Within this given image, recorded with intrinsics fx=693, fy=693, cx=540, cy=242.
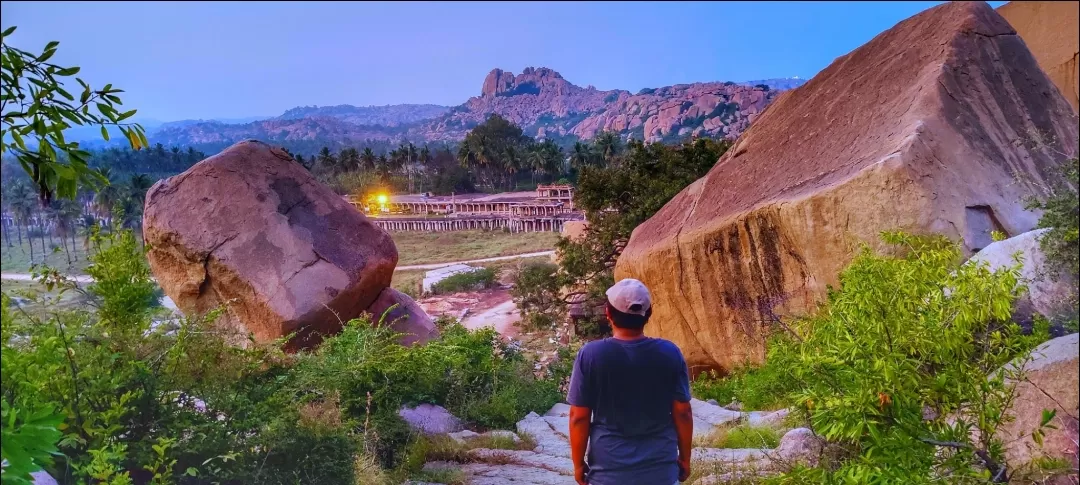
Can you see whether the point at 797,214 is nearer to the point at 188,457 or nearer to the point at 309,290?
the point at 188,457

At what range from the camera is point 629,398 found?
257cm

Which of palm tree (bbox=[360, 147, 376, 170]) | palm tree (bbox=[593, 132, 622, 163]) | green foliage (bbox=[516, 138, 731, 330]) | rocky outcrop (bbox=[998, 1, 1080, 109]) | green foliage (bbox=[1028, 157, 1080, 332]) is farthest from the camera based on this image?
palm tree (bbox=[593, 132, 622, 163])

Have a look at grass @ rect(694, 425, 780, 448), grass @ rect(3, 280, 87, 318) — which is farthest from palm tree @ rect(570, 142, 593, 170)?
grass @ rect(3, 280, 87, 318)

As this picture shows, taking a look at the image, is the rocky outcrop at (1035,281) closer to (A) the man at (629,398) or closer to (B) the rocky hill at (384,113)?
(A) the man at (629,398)

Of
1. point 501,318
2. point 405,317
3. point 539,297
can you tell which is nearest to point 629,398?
point 405,317

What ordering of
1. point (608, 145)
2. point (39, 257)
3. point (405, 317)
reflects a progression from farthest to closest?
point (608, 145) → point (405, 317) → point (39, 257)

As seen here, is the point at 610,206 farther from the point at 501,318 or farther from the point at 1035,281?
the point at 1035,281

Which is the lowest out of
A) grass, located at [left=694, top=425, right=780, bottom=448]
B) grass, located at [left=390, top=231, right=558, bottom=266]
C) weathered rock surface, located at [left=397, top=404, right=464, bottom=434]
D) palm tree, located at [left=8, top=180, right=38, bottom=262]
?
weathered rock surface, located at [left=397, top=404, right=464, bottom=434]

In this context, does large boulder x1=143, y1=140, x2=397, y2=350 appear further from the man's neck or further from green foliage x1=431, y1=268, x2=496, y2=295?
the man's neck

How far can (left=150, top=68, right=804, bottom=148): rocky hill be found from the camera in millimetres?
15984

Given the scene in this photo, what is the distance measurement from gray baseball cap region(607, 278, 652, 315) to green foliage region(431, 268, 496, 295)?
513 inches

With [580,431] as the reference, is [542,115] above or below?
above

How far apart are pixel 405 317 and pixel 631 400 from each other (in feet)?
25.0

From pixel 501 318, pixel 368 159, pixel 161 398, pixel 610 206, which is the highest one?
pixel 368 159
